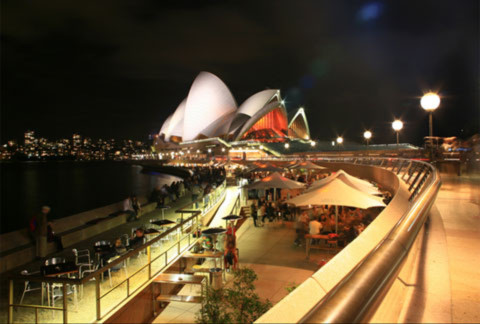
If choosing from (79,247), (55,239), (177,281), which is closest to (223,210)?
(79,247)

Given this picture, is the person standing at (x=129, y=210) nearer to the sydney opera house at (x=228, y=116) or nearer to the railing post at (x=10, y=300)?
the railing post at (x=10, y=300)

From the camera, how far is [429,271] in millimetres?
2438

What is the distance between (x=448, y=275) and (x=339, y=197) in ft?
18.4

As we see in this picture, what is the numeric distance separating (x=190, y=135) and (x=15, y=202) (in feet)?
136

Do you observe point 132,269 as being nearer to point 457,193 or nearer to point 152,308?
point 152,308

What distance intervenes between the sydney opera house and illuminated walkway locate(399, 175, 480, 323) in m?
59.6

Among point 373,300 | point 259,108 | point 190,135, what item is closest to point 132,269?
point 373,300

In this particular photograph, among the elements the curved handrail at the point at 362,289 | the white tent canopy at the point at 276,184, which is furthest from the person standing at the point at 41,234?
the curved handrail at the point at 362,289

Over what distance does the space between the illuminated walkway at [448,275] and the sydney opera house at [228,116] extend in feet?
195

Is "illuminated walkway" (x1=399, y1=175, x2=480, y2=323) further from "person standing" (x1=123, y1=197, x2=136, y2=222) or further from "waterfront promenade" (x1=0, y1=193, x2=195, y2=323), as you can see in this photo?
"person standing" (x1=123, y1=197, x2=136, y2=222)

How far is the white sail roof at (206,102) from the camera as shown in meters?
67.6

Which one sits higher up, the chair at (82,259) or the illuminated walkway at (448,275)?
the illuminated walkway at (448,275)

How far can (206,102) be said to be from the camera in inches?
2692

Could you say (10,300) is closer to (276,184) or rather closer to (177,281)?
(177,281)
